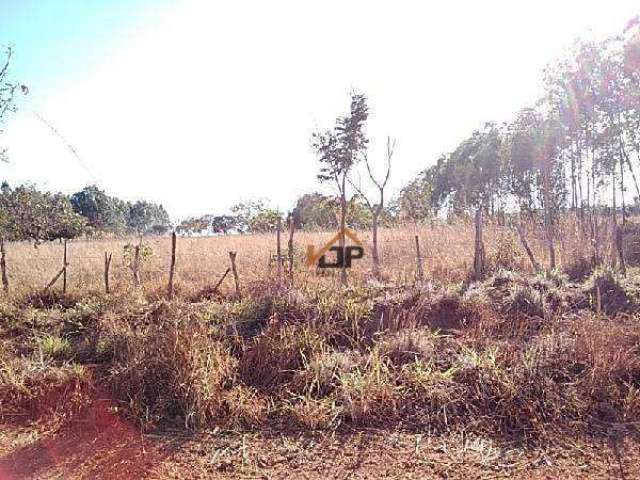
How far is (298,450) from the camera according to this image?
2600 millimetres

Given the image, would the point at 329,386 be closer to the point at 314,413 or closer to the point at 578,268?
the point at 314,413

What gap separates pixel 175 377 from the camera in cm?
315

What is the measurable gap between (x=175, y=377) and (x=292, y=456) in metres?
1.17

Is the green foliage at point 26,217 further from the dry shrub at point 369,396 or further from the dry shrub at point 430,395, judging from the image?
the dry shrub at point 430,395

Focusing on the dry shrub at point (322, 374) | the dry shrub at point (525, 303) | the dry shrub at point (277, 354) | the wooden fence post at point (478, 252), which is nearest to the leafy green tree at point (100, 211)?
the dry shrub at point (277, 354)

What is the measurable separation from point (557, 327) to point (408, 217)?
295 inches

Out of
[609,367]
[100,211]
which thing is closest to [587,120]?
[609,367]

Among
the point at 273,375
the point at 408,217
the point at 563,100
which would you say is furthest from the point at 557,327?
the point at 408,217

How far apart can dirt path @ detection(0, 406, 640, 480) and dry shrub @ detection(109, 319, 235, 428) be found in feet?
0.70

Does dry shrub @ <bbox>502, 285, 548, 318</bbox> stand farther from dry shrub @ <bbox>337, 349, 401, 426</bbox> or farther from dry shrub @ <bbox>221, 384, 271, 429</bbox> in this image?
dry shrub @ <bbox>221, 384, 271, 429</bbox>

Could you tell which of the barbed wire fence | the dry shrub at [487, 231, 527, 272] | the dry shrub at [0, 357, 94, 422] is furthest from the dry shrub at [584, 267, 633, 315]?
the dry shrub at [0, 357, 94, 422]

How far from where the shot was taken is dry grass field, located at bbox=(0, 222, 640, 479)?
2.50 metres

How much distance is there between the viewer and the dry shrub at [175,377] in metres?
2.97

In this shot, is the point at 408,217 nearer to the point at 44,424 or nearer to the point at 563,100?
the point at 563,100
